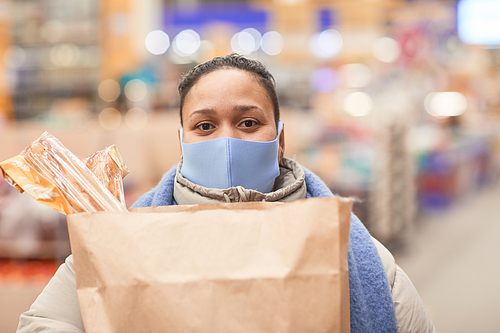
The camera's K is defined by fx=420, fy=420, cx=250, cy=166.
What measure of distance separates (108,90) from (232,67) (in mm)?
7914

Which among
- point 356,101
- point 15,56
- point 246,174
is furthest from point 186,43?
point 246,174

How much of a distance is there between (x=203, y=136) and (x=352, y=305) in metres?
0.55

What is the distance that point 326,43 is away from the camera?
1083 centimetres

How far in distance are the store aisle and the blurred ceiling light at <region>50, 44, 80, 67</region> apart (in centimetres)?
703

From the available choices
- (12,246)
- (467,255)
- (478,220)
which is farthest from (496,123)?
(12,246)

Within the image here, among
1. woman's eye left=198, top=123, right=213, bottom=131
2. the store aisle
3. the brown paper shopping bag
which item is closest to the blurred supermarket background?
the store aisle

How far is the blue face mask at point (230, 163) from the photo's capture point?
1040mm

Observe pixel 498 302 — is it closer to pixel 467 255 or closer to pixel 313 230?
pixel 467 255

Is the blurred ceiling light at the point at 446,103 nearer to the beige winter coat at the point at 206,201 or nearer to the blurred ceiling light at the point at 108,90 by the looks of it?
the blurred ceiling light at the point at 108,90

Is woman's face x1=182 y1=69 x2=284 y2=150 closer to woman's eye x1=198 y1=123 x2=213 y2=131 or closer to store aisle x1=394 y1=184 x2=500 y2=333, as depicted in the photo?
woman's eye x1=198 y1=123 x2=213 y2=131

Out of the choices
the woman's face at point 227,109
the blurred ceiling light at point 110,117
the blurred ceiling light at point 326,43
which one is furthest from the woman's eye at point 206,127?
the blurred ceiling light at point 326,43

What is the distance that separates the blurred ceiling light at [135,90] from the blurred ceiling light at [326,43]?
5.35m

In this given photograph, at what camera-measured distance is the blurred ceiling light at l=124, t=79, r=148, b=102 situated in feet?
22.0

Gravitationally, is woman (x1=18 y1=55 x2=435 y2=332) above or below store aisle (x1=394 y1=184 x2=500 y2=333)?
above
